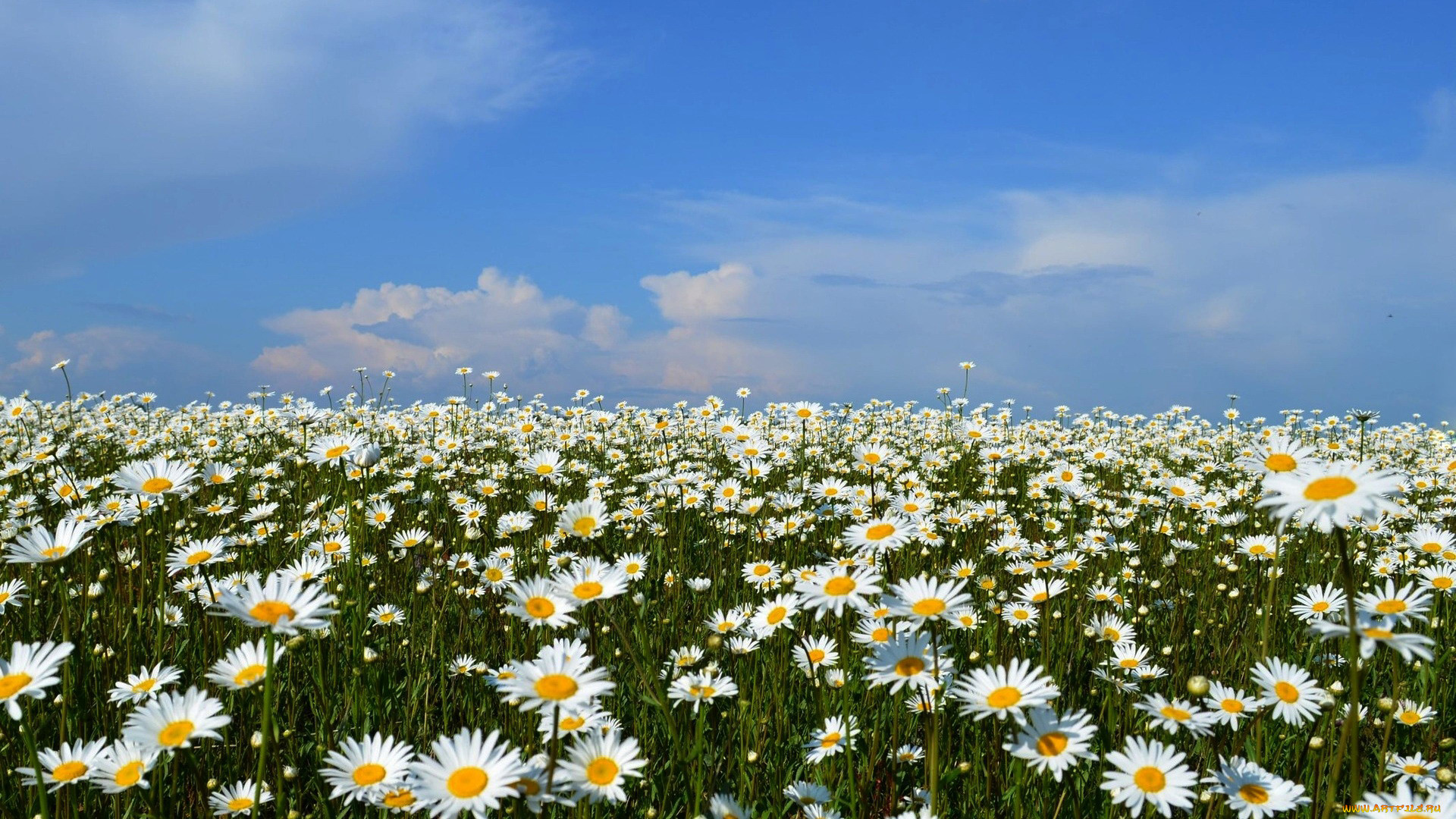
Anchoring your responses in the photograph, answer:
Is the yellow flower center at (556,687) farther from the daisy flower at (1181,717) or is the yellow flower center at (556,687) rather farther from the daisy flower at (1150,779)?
the daisy flower at (1181,717)

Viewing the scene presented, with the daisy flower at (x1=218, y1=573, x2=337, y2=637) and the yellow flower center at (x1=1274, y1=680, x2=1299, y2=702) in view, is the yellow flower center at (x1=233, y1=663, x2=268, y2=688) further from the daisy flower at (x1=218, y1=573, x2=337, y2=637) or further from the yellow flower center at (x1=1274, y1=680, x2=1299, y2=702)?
the yellow flower center at (x1=1274, y1=680, x2=1299, y2=702)

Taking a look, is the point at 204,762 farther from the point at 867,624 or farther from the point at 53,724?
the point at 867,624

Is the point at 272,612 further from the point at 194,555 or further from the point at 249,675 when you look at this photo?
the point at 194,555

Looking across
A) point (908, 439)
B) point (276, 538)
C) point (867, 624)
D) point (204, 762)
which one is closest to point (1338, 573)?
point (867, 624)

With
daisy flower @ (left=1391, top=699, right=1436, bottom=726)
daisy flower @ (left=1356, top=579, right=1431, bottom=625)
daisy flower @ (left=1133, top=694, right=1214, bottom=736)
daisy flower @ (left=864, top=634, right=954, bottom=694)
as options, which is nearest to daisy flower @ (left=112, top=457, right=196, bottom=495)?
daisy flower @ (left=864, top=634, right=954, bottom=694)

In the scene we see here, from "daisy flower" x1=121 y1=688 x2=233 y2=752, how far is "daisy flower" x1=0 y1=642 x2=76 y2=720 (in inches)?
9.4

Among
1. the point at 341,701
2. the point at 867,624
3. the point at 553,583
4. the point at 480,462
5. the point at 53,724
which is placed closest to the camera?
the point at 553,583

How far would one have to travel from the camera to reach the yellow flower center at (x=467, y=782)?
1.93 metres

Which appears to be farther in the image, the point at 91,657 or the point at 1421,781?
the point at 91,657

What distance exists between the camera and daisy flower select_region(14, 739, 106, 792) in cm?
251

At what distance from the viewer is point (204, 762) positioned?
3.46 meters

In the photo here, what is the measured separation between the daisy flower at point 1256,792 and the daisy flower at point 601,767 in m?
1.53

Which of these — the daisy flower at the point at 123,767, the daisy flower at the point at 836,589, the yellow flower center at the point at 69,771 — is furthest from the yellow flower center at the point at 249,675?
the daisy flower at the point at 836,589

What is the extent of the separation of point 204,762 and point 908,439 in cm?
1038
